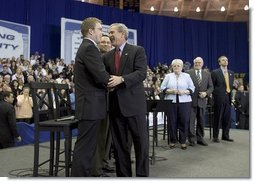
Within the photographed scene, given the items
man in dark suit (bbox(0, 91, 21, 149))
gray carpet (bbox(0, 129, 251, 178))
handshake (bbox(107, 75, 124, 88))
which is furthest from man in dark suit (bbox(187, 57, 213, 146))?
handshake (bbox(107, 75, 124, 88))

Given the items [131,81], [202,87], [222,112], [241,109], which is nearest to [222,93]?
[222,112]

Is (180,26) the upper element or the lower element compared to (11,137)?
upper

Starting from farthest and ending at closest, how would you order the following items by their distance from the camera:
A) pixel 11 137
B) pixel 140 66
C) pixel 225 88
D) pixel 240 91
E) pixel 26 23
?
pixel 26 23
pixel 240 91
pixel 225 88
pixel 11 137
pixel 140 66

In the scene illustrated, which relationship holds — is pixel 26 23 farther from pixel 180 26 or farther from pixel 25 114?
pixel 180 26

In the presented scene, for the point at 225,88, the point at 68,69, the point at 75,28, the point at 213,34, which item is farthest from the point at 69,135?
the point at 213,34

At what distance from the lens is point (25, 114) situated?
614 centimetres

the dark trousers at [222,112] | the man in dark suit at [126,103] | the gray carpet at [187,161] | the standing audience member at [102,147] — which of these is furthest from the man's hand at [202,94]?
the man in dark suit at [126,103]

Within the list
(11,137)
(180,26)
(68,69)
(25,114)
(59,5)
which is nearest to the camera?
(11,137)

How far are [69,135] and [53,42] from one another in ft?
31.6

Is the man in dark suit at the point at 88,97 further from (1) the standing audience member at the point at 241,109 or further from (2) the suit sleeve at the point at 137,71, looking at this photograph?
(1) the standing audience member at the point at 241,109

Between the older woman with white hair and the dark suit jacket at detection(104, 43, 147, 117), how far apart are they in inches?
79.2

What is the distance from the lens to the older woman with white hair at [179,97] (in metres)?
4.77

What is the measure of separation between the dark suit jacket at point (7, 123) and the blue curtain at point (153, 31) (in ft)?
21.6

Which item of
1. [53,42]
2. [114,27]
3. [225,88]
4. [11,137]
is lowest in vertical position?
[11,137]
